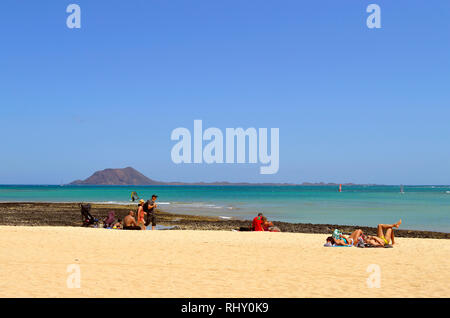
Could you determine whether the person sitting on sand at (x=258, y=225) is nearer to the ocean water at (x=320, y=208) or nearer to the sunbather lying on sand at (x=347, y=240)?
the sunbather lying on sand at (x=347, y=240)

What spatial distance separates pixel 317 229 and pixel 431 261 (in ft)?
43.3

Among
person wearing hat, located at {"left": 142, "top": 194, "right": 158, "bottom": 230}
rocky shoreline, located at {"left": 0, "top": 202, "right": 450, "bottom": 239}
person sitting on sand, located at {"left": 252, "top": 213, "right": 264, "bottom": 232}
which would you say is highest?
person wearing hat, located at {"left": 142, "top": 194, "right": 158, "bottom": 230}

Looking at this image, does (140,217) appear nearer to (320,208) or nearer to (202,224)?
(202,224)

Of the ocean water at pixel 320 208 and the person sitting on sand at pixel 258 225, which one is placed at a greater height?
the person sitting on sand at pixel 258 225

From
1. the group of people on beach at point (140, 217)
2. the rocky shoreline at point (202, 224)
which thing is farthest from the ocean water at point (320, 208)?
the group of people on beach at point (140, 217)

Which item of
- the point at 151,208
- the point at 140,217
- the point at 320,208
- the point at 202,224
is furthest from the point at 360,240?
the point at 320,208

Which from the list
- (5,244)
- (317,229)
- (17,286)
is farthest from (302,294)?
(317,229)

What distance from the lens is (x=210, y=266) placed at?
11258 millimetres

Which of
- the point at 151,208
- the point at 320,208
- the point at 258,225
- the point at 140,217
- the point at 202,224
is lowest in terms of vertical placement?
the point at 320,208

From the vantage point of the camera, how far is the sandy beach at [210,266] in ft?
28.1

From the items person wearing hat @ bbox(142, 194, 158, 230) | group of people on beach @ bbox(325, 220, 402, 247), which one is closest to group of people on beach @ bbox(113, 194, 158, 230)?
person wearing hat @ bbox(142, 194, 158, 230)

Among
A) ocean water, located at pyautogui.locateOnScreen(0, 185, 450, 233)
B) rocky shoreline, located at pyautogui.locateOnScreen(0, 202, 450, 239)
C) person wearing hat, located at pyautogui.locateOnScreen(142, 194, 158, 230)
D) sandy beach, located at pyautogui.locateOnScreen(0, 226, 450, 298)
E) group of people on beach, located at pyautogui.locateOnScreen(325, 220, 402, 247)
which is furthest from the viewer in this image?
ocean water, located at pyautogui.locateOnScreen(0, 185, 450, 233)

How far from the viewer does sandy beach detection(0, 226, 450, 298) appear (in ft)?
28.1

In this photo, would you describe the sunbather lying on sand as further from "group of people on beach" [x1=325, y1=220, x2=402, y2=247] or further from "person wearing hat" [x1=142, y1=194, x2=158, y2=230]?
"person wearing hat" [x1=142, y1=194, x2=158, y2=230]
